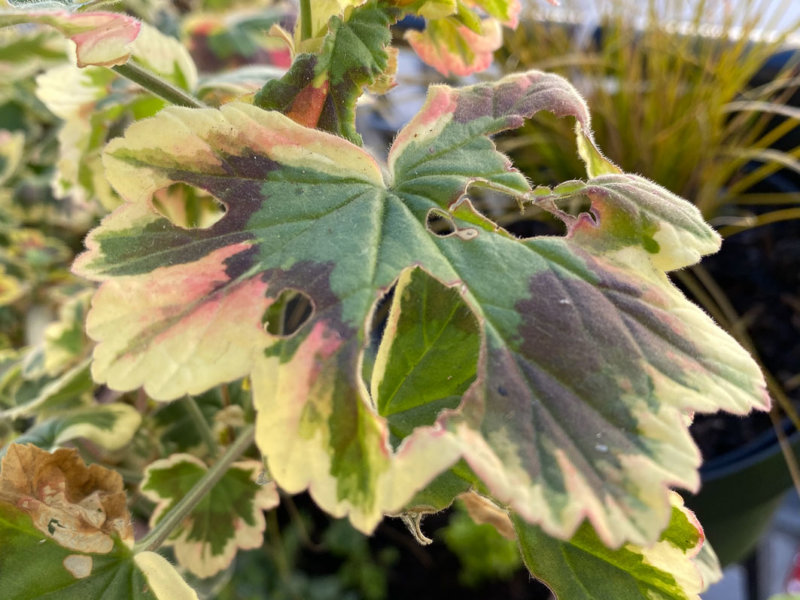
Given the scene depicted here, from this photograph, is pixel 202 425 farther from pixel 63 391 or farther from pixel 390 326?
pixel 390 326

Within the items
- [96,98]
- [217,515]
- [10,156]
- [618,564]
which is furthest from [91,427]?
[10,156]

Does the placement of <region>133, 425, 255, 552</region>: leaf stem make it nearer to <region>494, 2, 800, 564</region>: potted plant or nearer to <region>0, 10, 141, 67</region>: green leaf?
<region>0, 10, 141, 67</region>: green leaf

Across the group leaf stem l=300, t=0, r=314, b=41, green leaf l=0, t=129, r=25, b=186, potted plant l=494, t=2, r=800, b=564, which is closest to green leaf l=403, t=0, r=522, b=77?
leaf stem l=300, t=0, r=314, b=41

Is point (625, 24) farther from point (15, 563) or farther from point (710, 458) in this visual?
point (15, 563)

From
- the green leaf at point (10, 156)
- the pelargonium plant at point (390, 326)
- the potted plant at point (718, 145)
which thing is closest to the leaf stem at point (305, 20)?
the pelargonium plant at point (390, 326)

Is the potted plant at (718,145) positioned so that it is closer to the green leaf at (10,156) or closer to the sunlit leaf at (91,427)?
the sunlit leaf at (91,427)

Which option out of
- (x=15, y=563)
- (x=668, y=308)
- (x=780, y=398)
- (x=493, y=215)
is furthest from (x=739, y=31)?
(x=15, y=563)
